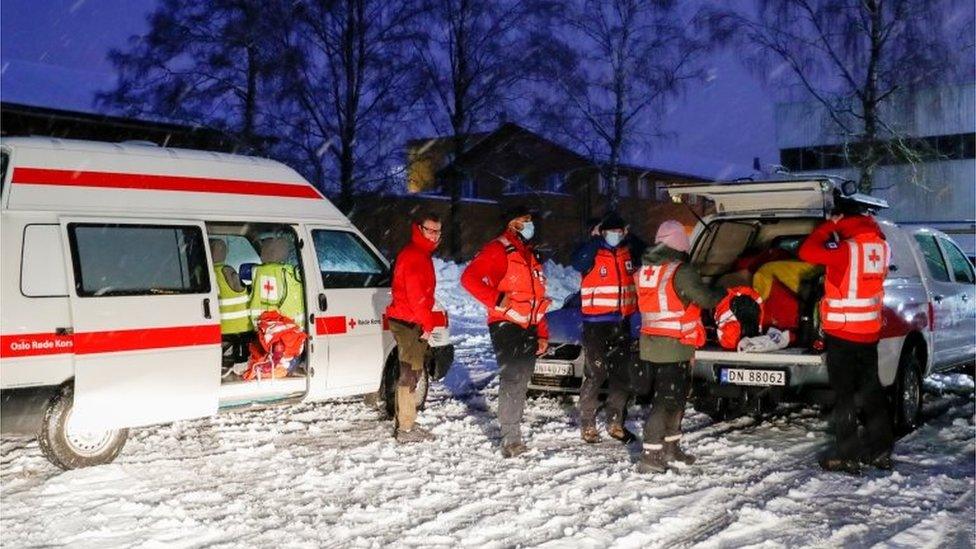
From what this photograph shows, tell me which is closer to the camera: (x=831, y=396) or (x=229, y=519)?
(x=229, y=519)

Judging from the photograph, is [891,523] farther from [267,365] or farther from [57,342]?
[57,342]

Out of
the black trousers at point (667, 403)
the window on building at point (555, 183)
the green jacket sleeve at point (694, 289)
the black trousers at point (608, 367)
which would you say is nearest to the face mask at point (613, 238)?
the black trousers at point (608, 367)

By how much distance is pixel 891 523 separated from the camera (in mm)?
5379

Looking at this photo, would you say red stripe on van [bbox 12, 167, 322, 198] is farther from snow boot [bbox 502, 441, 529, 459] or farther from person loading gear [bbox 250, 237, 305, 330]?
snow boot [bbox 502, 441, 529, 459]

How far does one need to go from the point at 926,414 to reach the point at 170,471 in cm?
683

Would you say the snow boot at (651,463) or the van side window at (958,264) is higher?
the van side window at (958,264)

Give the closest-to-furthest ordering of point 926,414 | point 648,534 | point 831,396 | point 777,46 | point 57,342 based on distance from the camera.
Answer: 1. point 648,534
2. point 57,342
3. point 831,396
4. point 926,414
5. point 777,46

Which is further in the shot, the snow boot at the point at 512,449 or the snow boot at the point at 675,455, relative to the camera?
the snow boot at the point at 512,449

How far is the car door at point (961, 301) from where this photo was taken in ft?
29.1

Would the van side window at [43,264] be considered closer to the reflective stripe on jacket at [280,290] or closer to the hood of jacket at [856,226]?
the reflective stripe on jacket at [280,290]

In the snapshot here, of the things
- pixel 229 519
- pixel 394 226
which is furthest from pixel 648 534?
pixel 394 226

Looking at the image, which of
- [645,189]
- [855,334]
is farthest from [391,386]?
[645,189]

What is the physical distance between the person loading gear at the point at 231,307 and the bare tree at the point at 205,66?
1460 centimetres

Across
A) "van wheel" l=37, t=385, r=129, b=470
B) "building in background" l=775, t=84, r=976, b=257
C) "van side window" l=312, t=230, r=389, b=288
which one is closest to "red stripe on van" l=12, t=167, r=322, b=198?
"van side window" l=312, t=230, r=389, b=288
